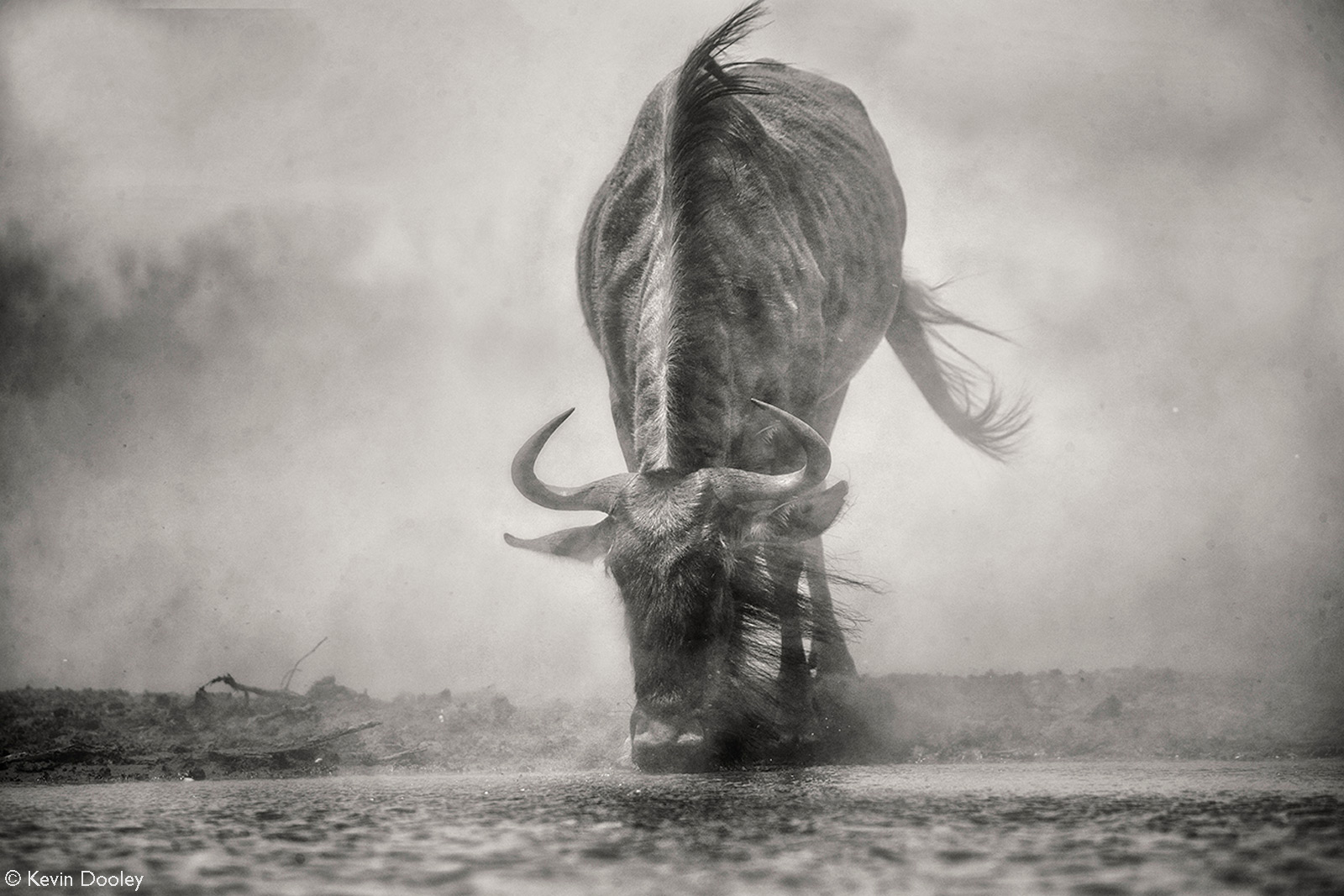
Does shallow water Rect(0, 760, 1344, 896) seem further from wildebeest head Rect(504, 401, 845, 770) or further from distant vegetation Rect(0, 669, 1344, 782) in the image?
distant vegetation Rect(0, 669, 1344, 782)

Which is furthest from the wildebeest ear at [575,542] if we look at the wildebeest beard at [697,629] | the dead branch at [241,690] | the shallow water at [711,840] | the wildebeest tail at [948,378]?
the wildebeest tail at [948,378]

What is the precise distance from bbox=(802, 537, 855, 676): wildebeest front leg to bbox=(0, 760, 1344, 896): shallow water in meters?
0.94

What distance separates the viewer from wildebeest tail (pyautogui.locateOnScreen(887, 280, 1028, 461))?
4328mm

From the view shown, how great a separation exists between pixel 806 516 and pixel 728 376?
423mm

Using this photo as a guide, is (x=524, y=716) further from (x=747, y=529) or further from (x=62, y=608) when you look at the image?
(x=62, y=608)

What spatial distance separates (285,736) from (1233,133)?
3.75 m

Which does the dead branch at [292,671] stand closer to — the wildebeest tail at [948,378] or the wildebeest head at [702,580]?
the wildebeest head at [702,580]

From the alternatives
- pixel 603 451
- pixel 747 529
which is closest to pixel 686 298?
pixel 747 529

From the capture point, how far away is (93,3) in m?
3.66

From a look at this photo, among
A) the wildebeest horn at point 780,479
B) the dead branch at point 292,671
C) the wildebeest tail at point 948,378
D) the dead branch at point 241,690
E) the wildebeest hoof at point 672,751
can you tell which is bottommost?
the wildebeest hoof at point 672,751

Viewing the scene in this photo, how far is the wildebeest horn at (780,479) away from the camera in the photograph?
2.40 meters

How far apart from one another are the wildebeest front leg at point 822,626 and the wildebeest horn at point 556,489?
1.65ft

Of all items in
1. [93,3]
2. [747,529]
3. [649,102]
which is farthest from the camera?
[93,3]

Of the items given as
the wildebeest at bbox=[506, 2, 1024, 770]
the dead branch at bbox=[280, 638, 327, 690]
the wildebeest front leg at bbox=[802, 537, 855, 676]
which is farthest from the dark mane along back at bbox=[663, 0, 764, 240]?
the dead branch at bbox=[280, 638, 327, 690]
